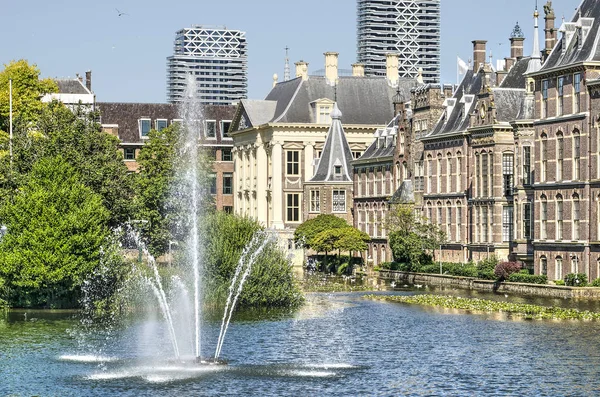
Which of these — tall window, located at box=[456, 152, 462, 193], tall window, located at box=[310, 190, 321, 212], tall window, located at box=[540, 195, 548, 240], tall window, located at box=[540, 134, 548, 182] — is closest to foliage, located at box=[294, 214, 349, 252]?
tall window, located at box=[310, 190, 321, 212]

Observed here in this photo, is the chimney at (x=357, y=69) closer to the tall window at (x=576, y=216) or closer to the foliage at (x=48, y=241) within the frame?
the tall window at (x=576, y=216)

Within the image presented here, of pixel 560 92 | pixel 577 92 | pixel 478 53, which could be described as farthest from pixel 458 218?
pixel 577 92

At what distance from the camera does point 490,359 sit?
51.1 meters

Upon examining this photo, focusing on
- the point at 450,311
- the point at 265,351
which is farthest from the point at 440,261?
the point at 265,351

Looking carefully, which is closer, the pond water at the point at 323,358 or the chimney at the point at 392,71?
the pond water at the point at 323,358

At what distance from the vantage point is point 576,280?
8012cm

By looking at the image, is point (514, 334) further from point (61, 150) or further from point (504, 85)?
point (504, 85)

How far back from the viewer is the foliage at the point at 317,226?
396 ft

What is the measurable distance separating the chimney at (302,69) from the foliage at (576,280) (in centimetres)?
7020

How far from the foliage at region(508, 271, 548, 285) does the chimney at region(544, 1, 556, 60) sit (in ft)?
57.0

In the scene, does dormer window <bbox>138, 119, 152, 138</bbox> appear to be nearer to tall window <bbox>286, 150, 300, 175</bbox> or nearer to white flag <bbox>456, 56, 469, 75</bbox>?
tall window <bbox>286, 150, 300, 175</bbox>

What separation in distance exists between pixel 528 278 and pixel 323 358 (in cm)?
3498

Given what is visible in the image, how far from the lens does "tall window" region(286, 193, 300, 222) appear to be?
142m

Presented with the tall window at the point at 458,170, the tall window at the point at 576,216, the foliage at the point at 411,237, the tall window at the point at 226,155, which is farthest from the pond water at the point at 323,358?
the tall window at the point at 226,155
